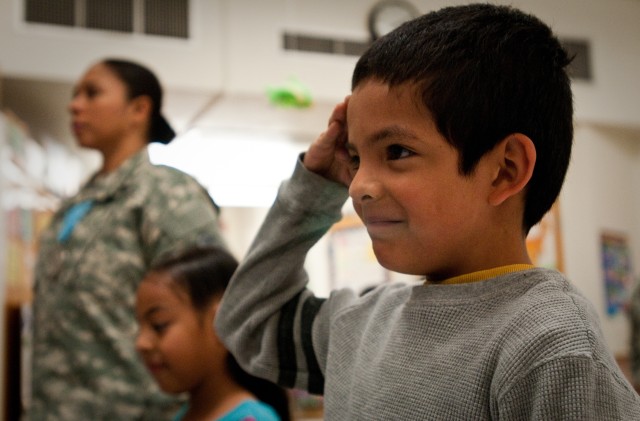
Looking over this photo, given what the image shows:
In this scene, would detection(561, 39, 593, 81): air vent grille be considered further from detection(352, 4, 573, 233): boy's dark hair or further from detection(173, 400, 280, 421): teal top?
detection(352, 4, 573, 233): boy's dark hair

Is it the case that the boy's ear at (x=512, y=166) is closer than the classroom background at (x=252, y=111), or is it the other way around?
the boy's ear at (x=512, y=166)

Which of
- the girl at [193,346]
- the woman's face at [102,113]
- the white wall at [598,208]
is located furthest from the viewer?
the white wall at [598,208]

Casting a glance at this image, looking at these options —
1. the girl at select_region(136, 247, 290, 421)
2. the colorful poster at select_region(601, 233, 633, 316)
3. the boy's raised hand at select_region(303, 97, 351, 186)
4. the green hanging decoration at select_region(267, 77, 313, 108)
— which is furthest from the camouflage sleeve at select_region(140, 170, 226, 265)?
the colorful poster at select_region(601, 233, 633, 316)

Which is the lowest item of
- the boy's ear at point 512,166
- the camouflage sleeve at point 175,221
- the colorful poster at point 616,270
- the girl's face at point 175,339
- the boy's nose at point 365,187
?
the colorful poster at point 616,270

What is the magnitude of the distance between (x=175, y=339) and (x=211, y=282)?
0.13m

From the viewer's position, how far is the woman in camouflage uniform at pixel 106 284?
5.14ft

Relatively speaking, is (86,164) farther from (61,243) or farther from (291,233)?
(291,233)

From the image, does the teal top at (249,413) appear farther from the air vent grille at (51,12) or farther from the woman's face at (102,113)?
the air vent grille at (51,12)

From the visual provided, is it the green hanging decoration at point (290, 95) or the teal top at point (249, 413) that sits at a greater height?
the green hanging decoration at point (290, 95)

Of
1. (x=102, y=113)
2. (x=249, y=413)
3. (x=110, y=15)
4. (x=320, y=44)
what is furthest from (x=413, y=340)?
(x=320, y=44)

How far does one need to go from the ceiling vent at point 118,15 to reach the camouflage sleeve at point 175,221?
1.25m

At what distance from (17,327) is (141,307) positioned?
1.43 m

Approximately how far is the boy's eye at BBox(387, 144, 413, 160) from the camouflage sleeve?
946mm

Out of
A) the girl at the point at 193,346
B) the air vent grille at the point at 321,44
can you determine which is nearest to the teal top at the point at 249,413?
the girl at the point at 193,346
